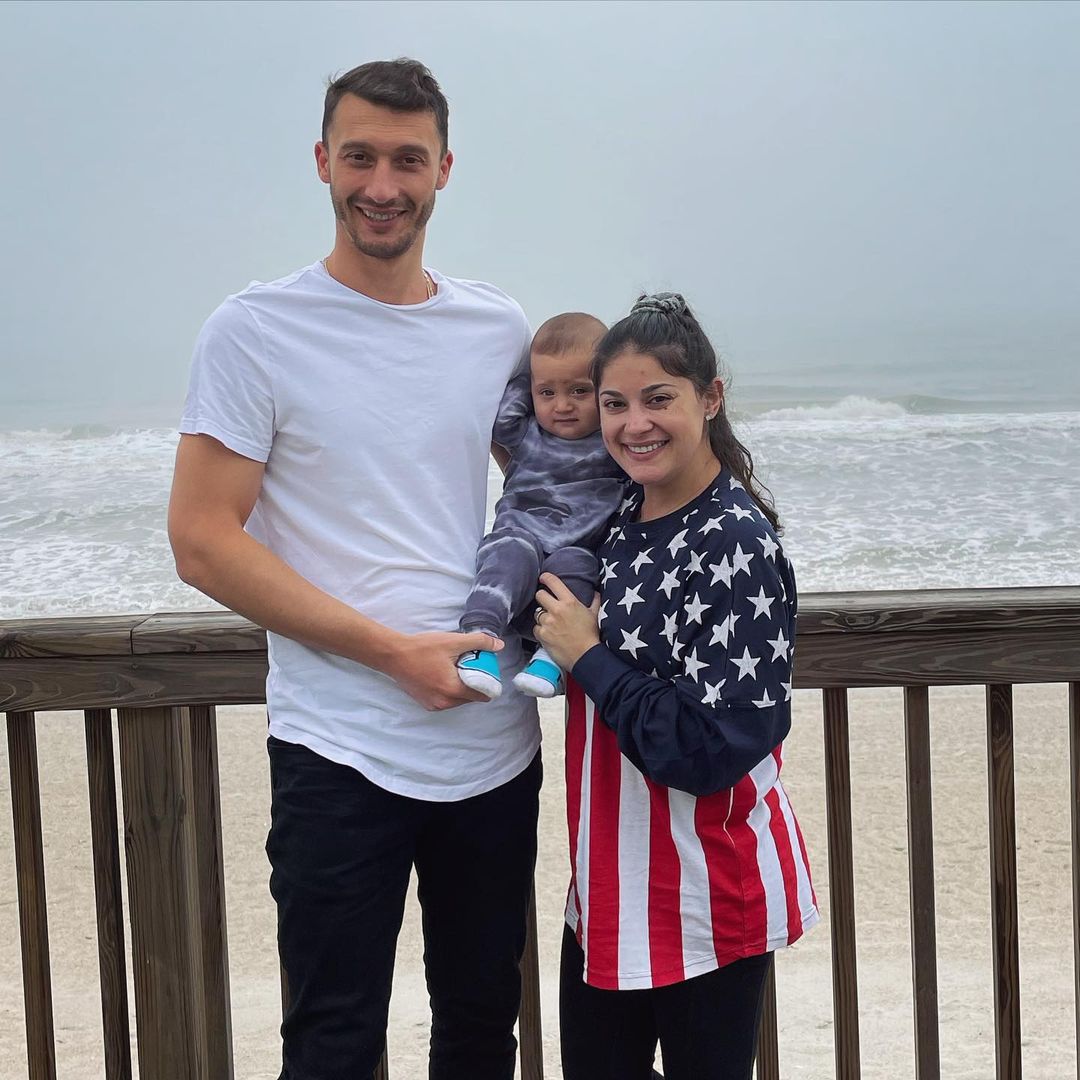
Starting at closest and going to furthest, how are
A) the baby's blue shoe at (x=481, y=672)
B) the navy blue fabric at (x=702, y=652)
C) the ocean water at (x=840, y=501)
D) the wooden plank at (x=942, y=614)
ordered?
the navy blue fabric at (x=702, y=652) → the baby's blue shoe at (x=481, y=672) → the wooden plank at (x=942, y=614) → the ocean water at (x=840, y=501)

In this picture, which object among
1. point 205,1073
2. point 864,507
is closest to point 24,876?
point 205,1073

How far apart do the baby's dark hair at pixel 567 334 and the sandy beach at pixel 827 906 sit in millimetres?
2134

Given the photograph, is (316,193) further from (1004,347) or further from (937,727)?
(937,727)

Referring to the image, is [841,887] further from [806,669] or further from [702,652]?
[702,652]

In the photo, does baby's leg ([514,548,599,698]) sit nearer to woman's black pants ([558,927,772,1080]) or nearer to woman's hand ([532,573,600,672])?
woman's hand ([532,573,600,672])

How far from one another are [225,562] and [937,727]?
653cm

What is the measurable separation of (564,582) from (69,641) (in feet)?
2.36

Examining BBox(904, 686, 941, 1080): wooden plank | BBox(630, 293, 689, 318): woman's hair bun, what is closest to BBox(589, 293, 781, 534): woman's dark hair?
BBox(630, 293, 689, 318): woman's hair bun

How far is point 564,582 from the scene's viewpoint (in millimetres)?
1454

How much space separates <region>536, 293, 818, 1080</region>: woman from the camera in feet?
4.15

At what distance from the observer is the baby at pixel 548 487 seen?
56.3 inches

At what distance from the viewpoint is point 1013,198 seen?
28.6m

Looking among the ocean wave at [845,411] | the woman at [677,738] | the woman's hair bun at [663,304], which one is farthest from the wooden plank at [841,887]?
the ocean wave at [845,411]

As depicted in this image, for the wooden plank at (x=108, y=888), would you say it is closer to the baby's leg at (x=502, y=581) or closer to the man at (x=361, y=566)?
the man at (x=361, y=566)
